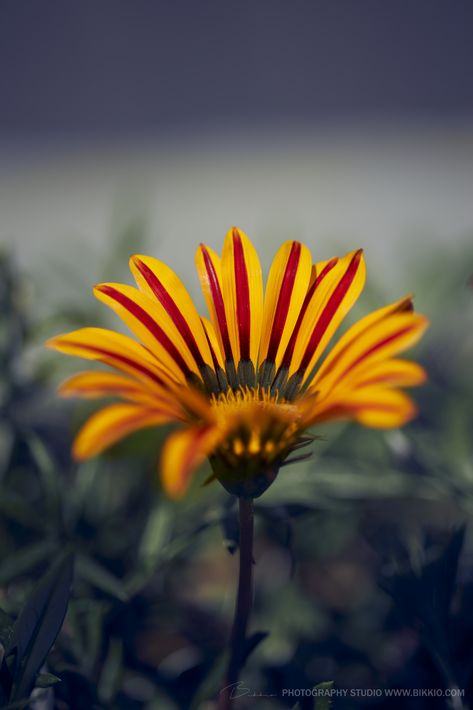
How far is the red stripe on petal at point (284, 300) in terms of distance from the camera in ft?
2.25

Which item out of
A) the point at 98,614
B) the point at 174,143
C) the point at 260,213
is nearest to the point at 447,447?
the point at 98,614

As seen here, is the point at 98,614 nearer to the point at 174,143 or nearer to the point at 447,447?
the point at 447,447

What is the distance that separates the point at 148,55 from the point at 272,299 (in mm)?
1917

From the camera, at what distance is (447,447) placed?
42.0 inches

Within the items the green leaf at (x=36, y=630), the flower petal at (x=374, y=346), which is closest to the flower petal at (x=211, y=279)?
the flower petal at (x=374, y=346)

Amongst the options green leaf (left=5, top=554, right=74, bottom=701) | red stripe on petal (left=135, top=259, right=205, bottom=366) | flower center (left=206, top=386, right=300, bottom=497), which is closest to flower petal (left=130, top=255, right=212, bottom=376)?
red stripe on petal (left=135, top=259, right=205, bottom=366)

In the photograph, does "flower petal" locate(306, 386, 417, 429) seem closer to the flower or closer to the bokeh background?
the flower

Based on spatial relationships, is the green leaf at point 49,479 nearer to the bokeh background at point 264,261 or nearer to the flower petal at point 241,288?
the bokeh background at point 264,261

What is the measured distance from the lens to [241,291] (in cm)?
70

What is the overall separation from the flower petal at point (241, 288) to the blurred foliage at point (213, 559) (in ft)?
0.56

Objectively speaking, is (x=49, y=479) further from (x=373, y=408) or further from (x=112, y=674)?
(x=373, y=408)

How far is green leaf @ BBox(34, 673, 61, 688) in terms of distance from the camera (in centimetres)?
66

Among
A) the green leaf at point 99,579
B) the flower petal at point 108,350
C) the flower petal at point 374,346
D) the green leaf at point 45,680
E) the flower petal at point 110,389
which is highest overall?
the flower petal at point 108,350

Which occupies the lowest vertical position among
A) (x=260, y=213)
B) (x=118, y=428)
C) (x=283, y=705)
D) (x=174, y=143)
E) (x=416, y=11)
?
(x=283, y=705)
